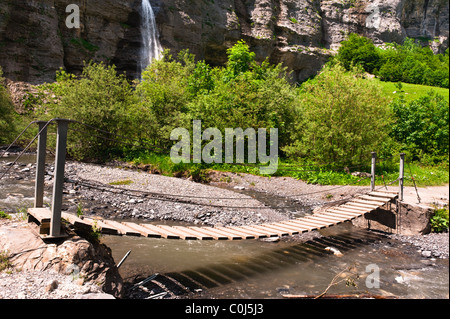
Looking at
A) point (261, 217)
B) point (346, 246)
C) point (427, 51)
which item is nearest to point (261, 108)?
point (261, 217)

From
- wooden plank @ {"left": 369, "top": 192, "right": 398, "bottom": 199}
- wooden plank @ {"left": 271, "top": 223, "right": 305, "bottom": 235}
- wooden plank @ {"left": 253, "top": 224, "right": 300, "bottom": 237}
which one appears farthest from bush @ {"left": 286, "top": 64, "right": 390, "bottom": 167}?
wooden plank @ {"left": 253, "top": 224, "right": 300, "bottom": 237}

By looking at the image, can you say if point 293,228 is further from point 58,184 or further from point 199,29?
point 199,29

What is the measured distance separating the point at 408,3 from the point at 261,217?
57.5 metres

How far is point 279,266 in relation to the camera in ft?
24.8

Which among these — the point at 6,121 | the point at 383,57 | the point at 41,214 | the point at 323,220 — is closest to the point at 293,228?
the point at 323,220

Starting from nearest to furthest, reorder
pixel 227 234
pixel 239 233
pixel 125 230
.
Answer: pixel 125 230
pixel 227 234
pixel 239 233

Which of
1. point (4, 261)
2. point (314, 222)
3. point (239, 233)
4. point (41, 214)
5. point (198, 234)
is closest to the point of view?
point (4, 261)

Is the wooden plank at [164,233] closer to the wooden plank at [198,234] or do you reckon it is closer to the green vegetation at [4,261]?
the wooden plank at [198,234]

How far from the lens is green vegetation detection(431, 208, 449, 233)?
9.22 m

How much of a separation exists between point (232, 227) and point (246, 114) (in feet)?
47.9

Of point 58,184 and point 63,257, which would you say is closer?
point 63,257

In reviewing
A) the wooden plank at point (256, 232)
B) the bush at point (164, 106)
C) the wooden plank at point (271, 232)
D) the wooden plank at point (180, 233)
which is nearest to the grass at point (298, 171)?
the bush at point (164, 106)

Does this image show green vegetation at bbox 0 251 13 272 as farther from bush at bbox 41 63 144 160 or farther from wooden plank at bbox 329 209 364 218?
bush at bbox 41 63 144 160

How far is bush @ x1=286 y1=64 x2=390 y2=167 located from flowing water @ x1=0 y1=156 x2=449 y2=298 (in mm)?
8140
